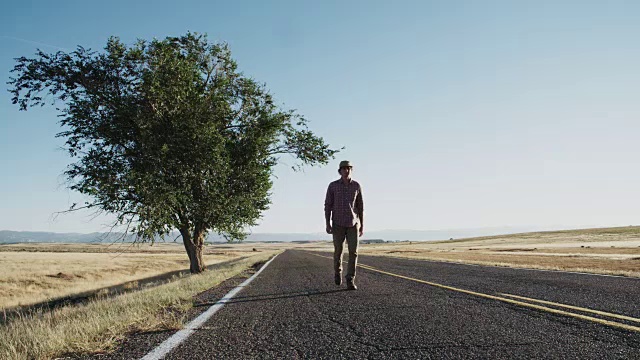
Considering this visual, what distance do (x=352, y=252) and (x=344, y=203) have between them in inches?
41.9

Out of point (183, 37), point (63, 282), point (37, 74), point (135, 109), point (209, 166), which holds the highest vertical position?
point (183, 37)

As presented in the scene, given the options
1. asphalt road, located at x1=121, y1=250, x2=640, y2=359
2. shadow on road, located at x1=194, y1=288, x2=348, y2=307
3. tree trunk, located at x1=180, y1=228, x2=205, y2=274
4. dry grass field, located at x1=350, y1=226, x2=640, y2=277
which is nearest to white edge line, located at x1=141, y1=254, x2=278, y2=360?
asphalt road, located at x1=121, y1=250, x2=640, y2=359

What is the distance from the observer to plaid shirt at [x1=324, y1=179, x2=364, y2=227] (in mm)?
8781

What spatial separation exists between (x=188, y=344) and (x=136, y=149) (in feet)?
41.1

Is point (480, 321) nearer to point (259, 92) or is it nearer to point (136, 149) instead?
point (136, 149)

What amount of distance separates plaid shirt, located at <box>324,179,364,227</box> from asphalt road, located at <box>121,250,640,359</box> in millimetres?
1581

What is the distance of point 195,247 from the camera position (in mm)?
18828

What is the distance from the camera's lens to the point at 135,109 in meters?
14.3

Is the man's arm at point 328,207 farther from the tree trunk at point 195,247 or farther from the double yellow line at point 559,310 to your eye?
the tree trunk at point 195,247

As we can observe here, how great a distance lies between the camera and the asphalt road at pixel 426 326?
3.68m

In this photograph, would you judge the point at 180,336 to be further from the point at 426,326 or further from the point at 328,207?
the point at 328,207

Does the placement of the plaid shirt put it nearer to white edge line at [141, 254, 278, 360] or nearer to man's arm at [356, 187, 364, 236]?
man's arm at [356, 187, 364, 236]

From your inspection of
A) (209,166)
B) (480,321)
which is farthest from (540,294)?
(209,166)

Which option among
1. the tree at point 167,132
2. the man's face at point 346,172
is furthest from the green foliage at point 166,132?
the man's face at point 346,172
